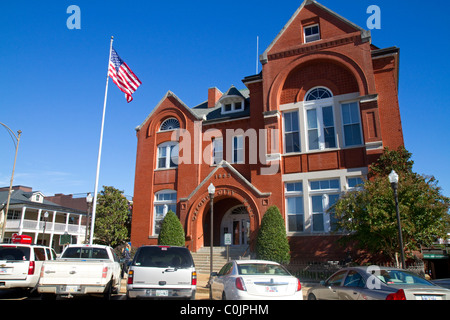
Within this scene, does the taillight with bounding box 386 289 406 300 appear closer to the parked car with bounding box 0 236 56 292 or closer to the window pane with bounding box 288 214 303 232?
the parked car with bounding box 0 236 56 292

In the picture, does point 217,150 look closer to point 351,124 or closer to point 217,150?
point 217,150

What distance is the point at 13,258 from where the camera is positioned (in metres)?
11.6

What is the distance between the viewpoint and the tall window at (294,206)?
20.5m

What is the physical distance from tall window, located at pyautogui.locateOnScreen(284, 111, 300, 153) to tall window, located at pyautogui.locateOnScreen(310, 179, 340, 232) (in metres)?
2.71

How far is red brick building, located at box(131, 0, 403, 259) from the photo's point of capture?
19.9 m

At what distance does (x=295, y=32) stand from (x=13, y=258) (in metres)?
19.9

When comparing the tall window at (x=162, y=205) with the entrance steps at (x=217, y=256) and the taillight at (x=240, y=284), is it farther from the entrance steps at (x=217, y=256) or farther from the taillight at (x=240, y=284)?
the taillight at (x=240, y=284)

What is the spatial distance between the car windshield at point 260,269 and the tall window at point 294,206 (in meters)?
11.8

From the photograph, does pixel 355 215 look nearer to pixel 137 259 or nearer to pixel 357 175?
pixel 357 175

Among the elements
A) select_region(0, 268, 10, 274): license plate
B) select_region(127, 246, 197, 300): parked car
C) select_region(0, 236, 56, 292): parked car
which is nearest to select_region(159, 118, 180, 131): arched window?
select_region(0, 236, 56, 292): parked car

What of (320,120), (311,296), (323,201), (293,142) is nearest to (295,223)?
(323,201)

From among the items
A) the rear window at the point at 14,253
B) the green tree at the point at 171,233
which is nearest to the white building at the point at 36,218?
the green tree at the point at 171,233

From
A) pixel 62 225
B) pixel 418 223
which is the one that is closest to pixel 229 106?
pixel 418 223
